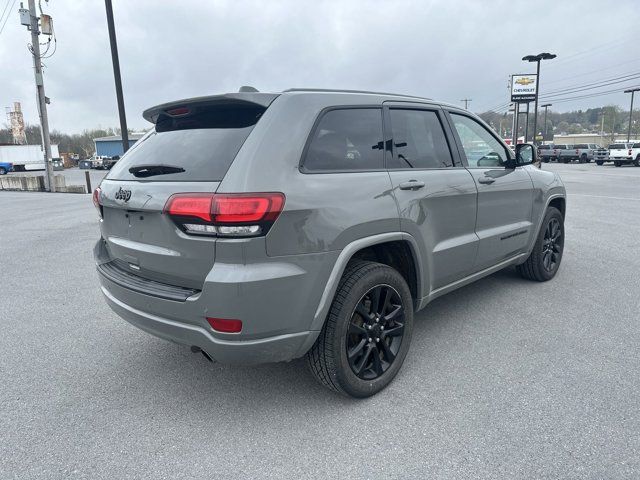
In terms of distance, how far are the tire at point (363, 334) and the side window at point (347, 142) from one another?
61 cm

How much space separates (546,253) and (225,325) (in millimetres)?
4007

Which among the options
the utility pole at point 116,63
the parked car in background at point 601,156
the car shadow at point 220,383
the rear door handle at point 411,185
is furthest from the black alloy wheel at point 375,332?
the parked car in background at point 601,156

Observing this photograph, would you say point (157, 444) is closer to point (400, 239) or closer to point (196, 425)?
point (196, 425)

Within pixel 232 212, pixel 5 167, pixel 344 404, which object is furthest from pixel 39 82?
pixel 5 167

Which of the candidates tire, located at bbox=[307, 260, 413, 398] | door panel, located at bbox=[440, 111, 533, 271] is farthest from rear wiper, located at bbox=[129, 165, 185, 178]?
door panel, located at bbox=[440, 111, 533, 271]

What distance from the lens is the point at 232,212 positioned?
7.21 ft

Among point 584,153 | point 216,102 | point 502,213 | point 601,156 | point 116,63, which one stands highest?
point 116,63

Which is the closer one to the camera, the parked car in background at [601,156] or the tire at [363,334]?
the tire at [363,334]

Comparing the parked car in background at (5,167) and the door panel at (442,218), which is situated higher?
the parked car in background at (5,167)

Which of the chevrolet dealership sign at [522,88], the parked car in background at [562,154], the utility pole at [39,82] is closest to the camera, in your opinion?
the utility pole at [39,82]

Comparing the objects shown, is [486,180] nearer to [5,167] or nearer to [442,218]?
[442,218]

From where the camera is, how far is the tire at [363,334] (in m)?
2.60

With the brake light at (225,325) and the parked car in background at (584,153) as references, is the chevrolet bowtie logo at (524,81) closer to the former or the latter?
the parked car in background at (584,153)

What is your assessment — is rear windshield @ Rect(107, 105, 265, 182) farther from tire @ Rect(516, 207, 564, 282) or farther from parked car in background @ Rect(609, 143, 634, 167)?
parked car in background @ Rect(609, 143, 634, 167)
